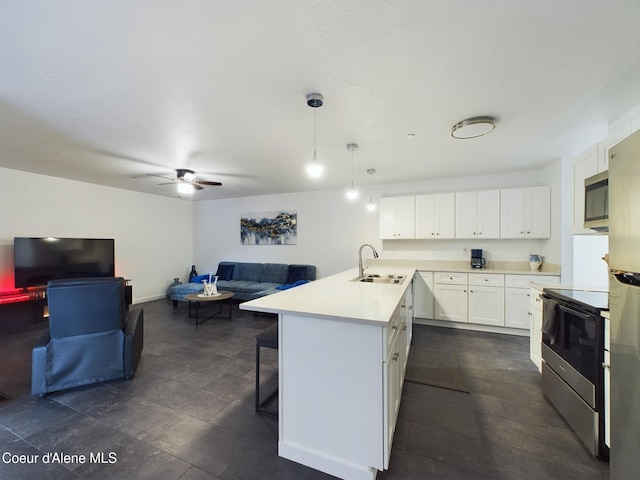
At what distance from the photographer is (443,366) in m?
2.86

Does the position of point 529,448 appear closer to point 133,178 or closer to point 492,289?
point 492,289

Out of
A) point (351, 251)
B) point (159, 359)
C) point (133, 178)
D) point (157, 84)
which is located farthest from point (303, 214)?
point (157, 84)

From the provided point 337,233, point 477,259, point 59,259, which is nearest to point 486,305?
point 477,259

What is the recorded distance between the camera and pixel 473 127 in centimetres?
241

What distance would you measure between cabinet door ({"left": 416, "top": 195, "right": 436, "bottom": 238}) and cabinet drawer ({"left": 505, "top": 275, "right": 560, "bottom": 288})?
120cm

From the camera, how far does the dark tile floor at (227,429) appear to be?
1568 mm

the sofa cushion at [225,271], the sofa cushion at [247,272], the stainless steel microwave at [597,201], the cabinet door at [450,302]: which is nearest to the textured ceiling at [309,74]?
the stainless steel microwave at [597,201]

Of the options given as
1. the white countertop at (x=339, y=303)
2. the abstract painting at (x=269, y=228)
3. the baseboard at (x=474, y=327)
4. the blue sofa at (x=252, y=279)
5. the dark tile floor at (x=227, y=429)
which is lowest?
the dark tile floor at (x=227, y=429)

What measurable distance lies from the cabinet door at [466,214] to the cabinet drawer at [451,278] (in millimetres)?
642

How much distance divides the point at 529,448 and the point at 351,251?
152 inches

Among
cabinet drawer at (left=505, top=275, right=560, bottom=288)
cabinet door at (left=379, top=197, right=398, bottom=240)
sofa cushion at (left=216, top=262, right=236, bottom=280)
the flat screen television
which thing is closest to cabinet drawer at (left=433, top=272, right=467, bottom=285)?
cabinet drawer at (left=505, top=275, right=560, bottom=288)

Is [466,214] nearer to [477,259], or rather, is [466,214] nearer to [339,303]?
[477,259]

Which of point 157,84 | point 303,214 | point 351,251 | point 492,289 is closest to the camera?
point 157,84

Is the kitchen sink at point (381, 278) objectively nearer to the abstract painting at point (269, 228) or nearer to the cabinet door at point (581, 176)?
the cabinet door at point (581, 176)
